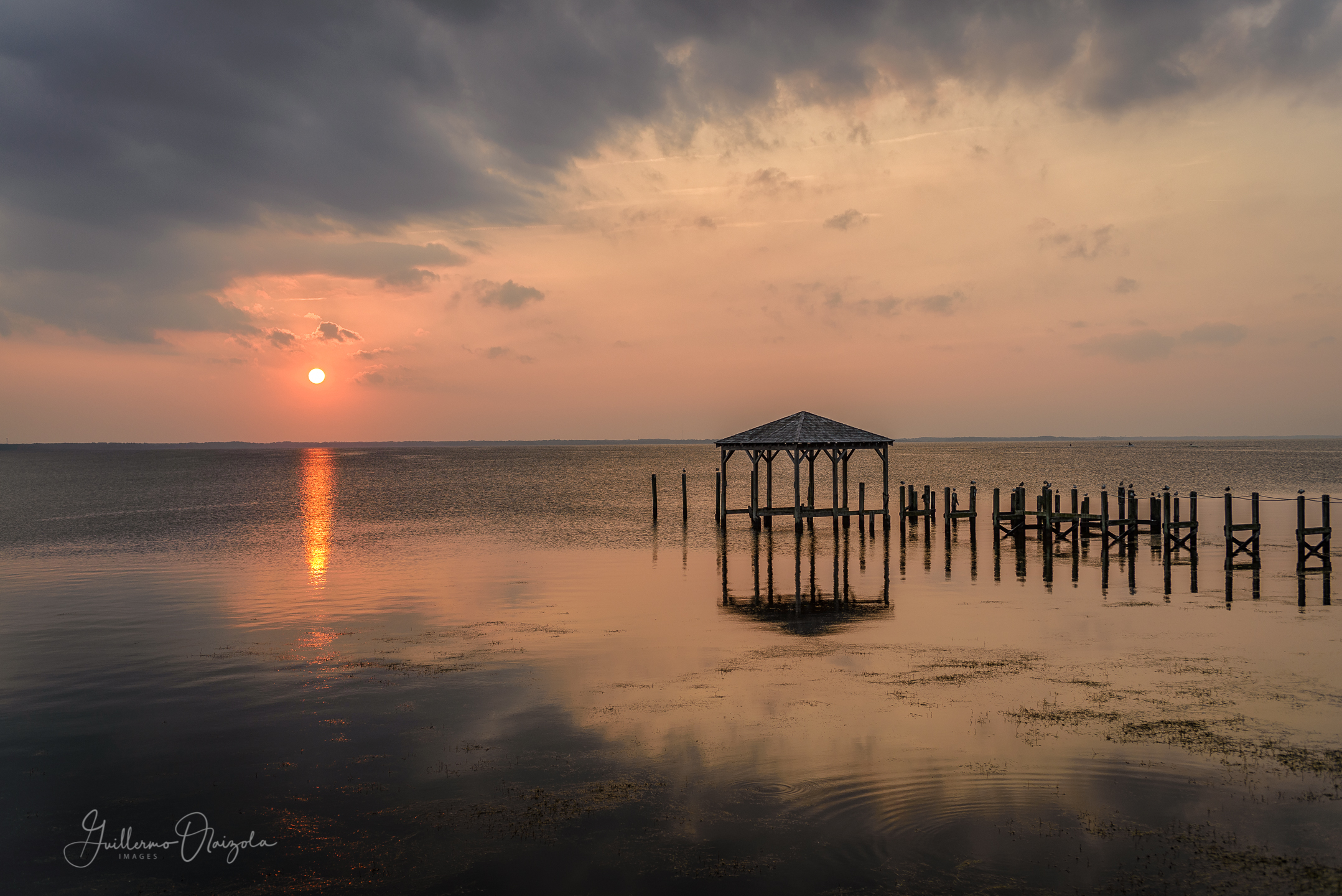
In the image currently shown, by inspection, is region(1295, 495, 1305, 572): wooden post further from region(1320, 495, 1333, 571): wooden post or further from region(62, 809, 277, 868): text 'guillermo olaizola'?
region(62, 809, 277, 868): text 'guillermo olaizola'

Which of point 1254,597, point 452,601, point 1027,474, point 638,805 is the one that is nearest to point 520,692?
point 638,805

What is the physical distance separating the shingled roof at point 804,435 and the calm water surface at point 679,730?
10.4 metres

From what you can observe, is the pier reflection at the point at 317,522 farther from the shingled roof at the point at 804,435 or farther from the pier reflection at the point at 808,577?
the shingled roof at the point at 804,435

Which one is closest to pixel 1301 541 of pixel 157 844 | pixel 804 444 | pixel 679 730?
pixel 804 444

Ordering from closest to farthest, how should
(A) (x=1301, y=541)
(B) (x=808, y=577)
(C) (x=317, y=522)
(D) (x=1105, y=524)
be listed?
(B) (x=808, y=577)
(A) (x=1301, y=541)
(D) (x=1105, y=524)
(C) (x=317, y=522)

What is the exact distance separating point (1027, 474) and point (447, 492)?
6156 centimetres

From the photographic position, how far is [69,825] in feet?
27.4

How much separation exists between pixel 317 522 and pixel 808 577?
30548 mm

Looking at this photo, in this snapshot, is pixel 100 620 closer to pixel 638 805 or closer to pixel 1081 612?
pixel 638 805

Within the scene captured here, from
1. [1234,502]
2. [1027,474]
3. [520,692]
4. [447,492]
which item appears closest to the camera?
[520,692]

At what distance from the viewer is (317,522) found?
44531 millimetres

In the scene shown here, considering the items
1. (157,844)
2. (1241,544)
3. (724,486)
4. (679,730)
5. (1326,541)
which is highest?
(724,486)

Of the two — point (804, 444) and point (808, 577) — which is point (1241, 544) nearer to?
point (808, 577)

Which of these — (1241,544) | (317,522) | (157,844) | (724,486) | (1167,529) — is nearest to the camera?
(157,844)
